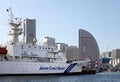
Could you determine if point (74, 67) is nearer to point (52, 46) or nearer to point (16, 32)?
point (52, 46)

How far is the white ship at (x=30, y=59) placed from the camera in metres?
71.2

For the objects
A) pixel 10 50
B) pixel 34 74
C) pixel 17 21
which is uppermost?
pixel 17 21

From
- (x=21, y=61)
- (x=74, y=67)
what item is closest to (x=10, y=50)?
(x=21, y=61)

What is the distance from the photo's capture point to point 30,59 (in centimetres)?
7531

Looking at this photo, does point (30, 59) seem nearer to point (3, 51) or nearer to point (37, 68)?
point (37, 68)

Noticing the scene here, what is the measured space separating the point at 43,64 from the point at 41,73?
2.08 m

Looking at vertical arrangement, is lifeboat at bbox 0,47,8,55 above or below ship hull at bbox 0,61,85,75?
above

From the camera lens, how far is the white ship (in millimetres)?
71250

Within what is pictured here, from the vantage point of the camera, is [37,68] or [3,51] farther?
[37,68]

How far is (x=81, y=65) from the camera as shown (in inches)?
3253

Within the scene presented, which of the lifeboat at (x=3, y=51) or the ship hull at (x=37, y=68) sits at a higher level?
the lifeboat at (x=3, y=51)

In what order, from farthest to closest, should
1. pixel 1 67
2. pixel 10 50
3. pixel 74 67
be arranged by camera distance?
pixel 74 67
pixel 10 50
pixel 1 67

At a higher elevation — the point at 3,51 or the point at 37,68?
the point at 3,51

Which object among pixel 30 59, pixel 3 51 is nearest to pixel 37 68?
pixel 30 59
